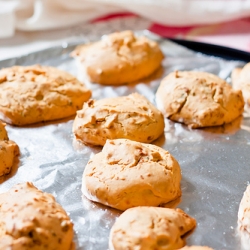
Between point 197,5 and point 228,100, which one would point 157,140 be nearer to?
point 228,100

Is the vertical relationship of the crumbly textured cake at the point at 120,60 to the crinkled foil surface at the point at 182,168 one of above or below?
above

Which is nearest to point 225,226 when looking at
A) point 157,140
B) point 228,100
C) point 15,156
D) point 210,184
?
point 210,184

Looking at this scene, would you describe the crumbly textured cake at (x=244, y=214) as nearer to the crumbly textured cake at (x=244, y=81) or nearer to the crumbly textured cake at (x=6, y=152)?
the crumbly textured cake at (x=244, y=81)

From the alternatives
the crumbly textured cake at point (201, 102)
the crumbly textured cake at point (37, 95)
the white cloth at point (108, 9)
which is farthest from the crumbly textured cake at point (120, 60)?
the white cloth at point (108, 9)

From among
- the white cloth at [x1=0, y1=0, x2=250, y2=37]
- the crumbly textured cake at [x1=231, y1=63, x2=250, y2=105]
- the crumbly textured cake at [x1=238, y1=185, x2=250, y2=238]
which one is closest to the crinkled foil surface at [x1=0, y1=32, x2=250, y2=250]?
the crumbly textured cake at [x1=238, y1=185, x2=250, y2=238]

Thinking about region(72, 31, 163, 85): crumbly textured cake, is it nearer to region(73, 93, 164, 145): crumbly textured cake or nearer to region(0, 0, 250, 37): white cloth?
region(73, 93, 164, 145): crumbly textured cake

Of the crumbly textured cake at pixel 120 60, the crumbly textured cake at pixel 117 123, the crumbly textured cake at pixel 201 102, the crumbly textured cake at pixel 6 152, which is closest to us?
the crumbly textured cake at pixel 6 152
